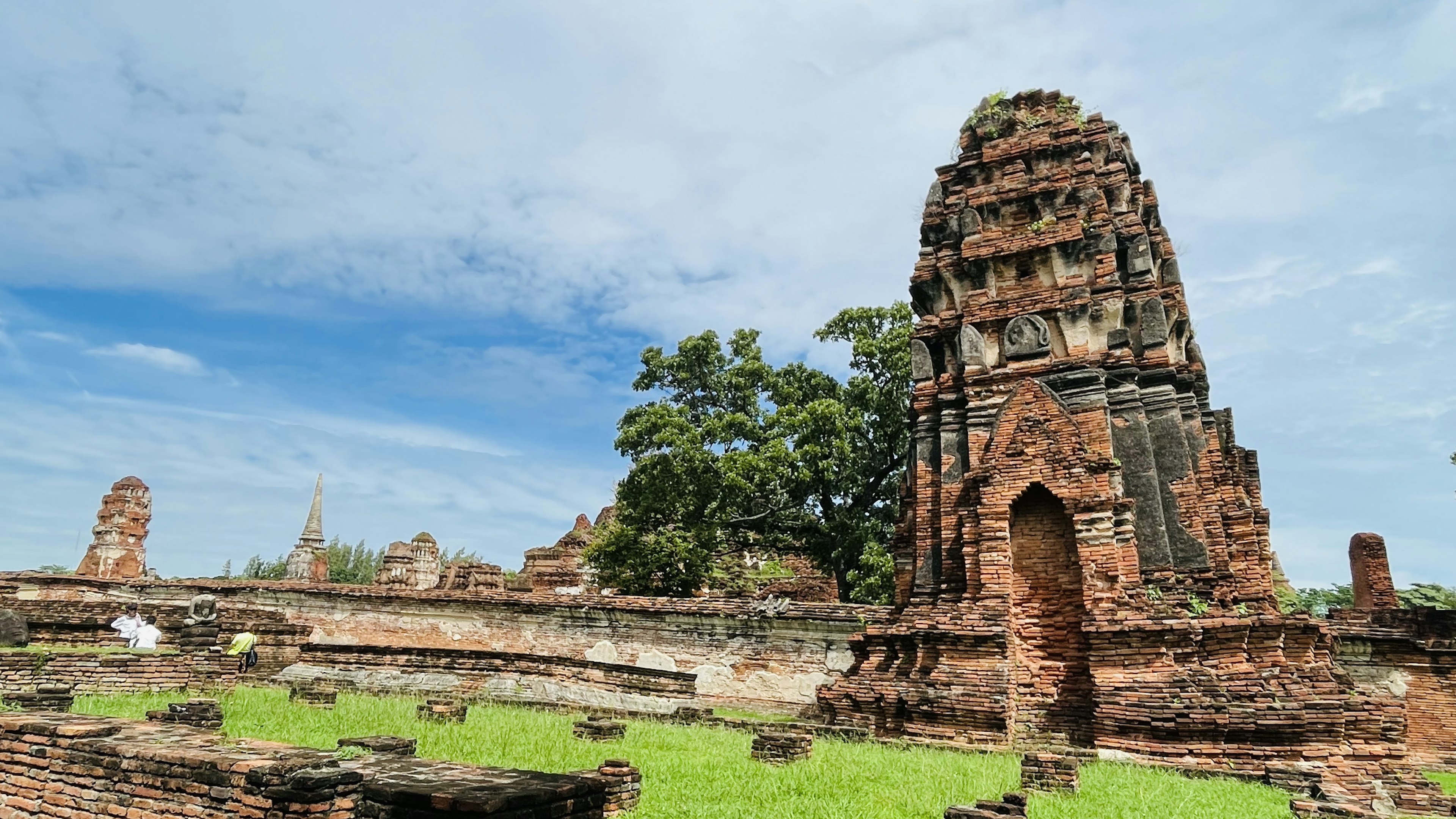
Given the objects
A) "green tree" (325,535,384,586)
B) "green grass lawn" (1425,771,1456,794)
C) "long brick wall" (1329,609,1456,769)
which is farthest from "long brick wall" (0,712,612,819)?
"green tree" (325,535,384,586)

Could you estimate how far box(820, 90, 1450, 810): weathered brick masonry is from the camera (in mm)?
10398

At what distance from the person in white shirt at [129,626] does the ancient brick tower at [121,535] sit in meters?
16.2

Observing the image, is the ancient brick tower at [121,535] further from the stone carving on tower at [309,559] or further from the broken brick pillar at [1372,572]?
the broken brick pillar at [1372,572]

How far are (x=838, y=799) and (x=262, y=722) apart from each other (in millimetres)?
6029

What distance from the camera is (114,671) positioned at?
11273mm

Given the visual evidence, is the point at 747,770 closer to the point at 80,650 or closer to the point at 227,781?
the point at 227,781

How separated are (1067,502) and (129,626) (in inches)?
585

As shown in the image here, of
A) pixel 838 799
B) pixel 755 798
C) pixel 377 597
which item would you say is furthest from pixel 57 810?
pixel 377 597

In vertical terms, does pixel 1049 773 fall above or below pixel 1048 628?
below

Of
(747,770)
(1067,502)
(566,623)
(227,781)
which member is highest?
(1067,502)

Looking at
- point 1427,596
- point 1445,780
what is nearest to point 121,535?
point 1445,780

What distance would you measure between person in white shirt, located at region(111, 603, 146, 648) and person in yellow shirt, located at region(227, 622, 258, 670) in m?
1.66

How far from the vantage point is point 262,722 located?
9.02m

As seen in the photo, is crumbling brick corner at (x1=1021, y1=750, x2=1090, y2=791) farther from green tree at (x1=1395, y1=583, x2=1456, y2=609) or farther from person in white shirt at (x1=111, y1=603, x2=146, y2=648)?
green tree at (x1=1395, y1=583, x2=1456, y2=609)
